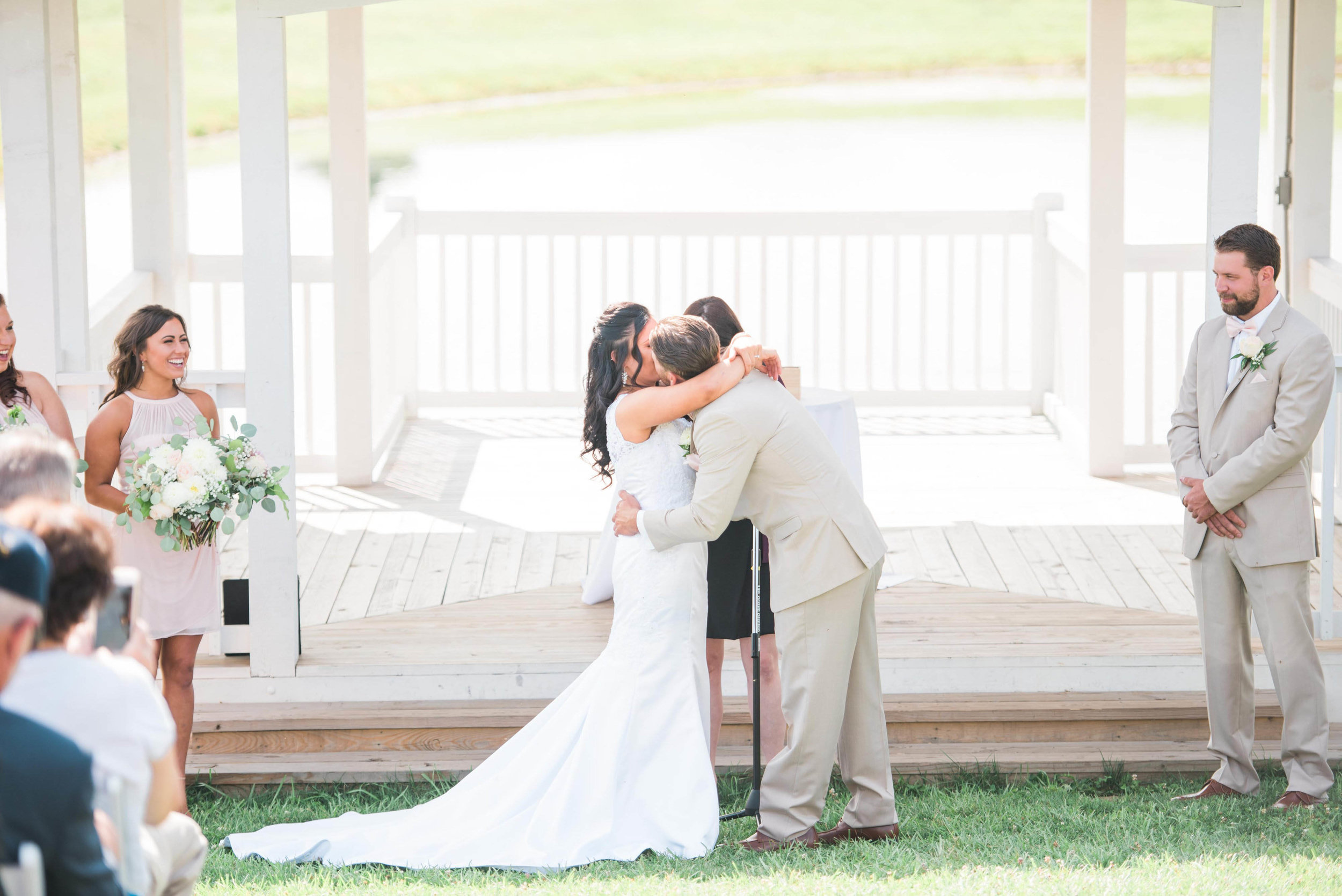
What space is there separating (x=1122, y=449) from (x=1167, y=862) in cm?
413

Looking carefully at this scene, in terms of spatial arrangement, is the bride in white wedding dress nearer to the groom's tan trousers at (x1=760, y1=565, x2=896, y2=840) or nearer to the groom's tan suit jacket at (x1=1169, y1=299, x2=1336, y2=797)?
the groom's tan trousers at (x1=760, y1=565, x2=896, y2=840)

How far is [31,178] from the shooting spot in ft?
15.4

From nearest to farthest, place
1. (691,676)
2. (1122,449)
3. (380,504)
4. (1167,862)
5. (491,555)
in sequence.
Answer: (1167,862), (691,676), (491,555), (380,504), (1122,449)

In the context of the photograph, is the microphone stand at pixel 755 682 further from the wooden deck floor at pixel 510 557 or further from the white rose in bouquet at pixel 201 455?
the wooden deck floor at pixel 510 557

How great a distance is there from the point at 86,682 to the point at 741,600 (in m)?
Result: 2.27

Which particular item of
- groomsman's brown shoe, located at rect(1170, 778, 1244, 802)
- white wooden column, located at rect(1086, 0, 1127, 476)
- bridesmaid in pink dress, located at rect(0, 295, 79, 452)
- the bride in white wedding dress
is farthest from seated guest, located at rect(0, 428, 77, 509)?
white wooden column, located at rect(1086, 0, 1127, 476)

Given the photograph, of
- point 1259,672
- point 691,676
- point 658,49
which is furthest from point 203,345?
point 658,49

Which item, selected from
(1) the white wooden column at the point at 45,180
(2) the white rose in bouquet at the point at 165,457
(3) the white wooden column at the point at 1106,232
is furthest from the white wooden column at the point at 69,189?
(3) the white wooden column at the point at 1106,232

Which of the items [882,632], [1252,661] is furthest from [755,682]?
[1252,661]

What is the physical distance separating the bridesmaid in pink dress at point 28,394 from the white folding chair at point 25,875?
2182 mm

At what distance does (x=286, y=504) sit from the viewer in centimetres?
440

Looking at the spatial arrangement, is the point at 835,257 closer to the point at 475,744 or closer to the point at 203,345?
the point at 203,345

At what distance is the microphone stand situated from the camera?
13.6 feet

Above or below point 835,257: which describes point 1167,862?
below
